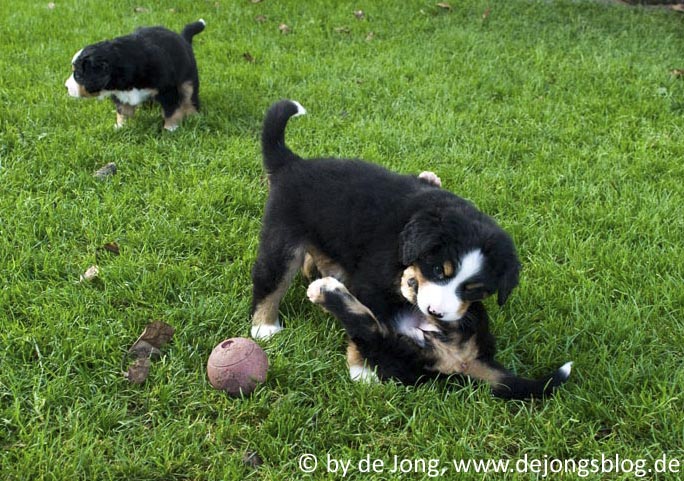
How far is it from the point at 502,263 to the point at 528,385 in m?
0.46

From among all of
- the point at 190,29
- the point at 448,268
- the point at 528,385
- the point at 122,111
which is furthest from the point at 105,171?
the point at 528,385

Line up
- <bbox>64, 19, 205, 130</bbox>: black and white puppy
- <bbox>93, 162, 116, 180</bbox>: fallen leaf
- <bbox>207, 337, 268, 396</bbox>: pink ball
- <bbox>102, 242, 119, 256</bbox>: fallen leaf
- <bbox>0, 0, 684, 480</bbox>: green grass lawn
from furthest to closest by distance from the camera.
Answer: <bbox>64, 19, 205, 130</bbox>: black and white puppy < <bbox>93, 162, 116, 180</bbox>: fallen leaf < <bbox>102, 242, 119, 256</bbox>: fallen leaf < <bbox>207, 337, 268, 396</bbox>: pink ball < <bbox>0, 0, 684, 480</bbox>: green grass lawn

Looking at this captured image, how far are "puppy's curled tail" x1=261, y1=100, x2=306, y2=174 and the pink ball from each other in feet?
2.75

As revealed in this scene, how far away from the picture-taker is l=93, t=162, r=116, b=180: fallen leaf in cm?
355

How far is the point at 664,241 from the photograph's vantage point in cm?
313

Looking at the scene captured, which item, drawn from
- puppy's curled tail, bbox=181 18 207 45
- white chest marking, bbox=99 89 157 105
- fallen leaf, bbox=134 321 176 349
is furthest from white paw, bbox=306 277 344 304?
puppy's curled tail, bbox=181 18 207 45

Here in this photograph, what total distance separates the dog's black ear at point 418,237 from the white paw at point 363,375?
0.42m

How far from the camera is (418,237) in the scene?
218cm

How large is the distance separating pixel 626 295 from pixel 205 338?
6.00 feet

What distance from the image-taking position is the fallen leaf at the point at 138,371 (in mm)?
2229

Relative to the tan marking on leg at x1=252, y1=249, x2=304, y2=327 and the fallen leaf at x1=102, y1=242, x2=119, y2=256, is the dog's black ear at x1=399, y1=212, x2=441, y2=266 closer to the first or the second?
the tan marking on leg at x1=252, y1=249, x2=304, y2=327

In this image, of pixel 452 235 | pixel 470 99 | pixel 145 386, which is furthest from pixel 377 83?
pixel 145 386

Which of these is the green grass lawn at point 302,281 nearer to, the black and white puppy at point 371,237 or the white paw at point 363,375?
the white paw at point 363,375

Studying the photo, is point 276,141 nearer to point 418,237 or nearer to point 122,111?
point 418,237
